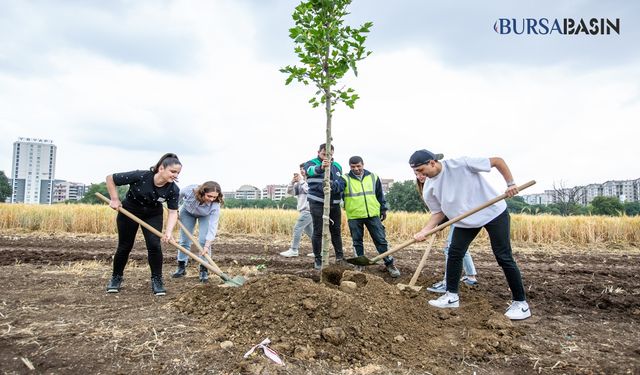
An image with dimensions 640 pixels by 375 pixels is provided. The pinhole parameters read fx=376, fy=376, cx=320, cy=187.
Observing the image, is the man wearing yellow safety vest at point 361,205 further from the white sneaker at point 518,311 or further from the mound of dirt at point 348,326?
the white sneaker at point 518,311

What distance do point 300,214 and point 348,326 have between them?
4977 mm

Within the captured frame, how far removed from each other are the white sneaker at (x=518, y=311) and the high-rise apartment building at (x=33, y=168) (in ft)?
402

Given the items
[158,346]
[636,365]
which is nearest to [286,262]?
[158,346]

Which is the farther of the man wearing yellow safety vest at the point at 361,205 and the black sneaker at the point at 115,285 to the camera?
the man wearing yellow safety vest at the point at 361,205

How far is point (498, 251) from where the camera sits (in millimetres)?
3676

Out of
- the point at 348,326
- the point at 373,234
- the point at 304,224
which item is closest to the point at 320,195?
the point at 373,234

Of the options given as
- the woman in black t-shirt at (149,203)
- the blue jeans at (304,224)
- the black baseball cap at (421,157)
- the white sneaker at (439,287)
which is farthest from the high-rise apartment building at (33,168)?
the black baseball cap at (421,157)

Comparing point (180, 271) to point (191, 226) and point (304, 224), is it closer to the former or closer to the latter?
point (191, 226)

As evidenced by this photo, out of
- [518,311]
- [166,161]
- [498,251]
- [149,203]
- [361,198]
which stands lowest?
[518,311]

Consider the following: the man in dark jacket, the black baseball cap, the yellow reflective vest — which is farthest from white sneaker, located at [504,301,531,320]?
→ the man in dark jacket

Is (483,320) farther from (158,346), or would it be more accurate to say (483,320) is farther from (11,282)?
(11,282)

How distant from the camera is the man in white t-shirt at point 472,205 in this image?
12.0 feet

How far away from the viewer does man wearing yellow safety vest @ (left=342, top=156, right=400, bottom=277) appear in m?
5.49

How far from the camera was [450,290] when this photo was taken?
405cm
